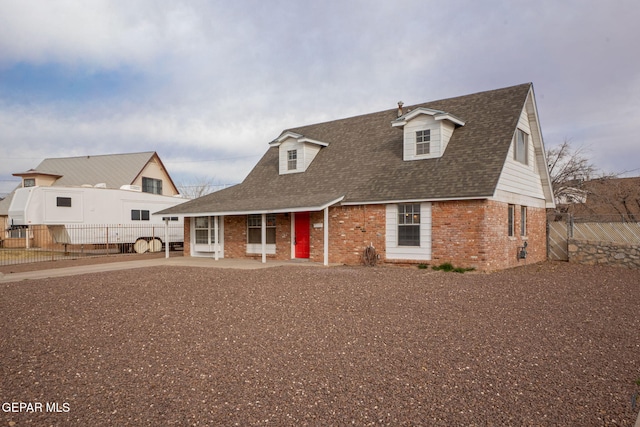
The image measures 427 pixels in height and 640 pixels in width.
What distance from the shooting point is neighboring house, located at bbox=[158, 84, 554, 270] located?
47.0 ft

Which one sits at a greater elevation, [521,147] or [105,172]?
[105,172]

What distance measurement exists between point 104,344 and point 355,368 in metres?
3.64

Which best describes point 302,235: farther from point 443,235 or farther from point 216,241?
point 443,235

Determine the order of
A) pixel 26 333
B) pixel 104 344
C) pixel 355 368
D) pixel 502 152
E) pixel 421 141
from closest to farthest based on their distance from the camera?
pixel 355 368
pixel 104 344
pixel 26 333
pixel 502 152
pixel 421 141

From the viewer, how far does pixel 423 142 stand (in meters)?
16.7

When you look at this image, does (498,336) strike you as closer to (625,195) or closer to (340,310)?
(340,310)

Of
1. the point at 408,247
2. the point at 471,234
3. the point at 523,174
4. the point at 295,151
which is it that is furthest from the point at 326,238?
the point at 523,174

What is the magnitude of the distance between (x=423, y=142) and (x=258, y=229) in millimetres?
7754

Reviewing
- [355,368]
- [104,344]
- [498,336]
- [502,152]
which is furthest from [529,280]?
[104,344]

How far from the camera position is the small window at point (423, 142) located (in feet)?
54.3

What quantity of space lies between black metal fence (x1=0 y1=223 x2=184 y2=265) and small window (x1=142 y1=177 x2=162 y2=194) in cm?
835

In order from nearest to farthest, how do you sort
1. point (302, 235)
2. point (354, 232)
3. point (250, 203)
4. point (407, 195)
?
point (407, 195) < point (354, 232) < point (302, 235) < point (250, 203)

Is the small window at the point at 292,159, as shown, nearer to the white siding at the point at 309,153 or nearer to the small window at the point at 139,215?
the white siding at the point at 309,153

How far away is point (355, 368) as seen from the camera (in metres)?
5.33
